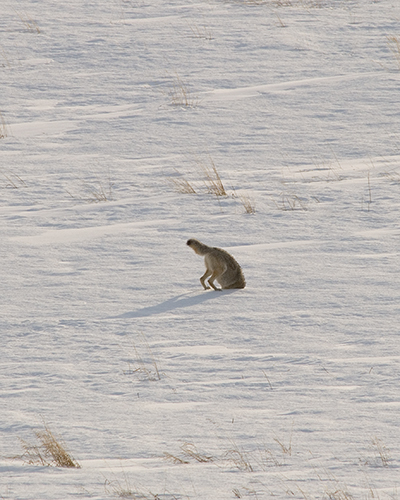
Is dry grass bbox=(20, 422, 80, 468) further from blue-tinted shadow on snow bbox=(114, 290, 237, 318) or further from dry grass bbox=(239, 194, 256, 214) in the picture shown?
dry grass bbox=(239, 194, 256, 214)

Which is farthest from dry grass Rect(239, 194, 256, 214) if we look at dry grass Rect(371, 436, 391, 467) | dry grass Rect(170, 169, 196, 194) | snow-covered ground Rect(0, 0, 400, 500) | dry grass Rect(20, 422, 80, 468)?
dry grass Rect(20, 422, 80, 468)

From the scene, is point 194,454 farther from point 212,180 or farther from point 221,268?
point 212,180

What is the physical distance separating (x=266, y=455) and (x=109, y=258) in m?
4.20

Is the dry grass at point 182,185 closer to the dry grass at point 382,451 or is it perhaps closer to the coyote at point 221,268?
the coyote at point 221,268

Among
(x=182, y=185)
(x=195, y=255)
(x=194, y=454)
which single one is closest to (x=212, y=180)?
(x=182, y=185)

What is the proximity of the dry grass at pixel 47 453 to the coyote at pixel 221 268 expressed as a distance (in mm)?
3129

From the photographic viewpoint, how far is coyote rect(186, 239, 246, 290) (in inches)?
268

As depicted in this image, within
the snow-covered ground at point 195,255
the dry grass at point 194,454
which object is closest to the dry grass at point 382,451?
the snow-covered ground at point 195,255

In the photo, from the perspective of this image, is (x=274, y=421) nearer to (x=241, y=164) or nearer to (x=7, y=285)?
(x=7, y=285)

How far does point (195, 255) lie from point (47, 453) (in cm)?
419

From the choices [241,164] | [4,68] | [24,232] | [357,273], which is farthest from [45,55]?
[357,273]

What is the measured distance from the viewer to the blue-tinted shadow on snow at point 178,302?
6234 mm

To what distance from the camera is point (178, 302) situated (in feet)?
21.4

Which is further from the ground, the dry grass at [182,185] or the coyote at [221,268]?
the coyote at [221,268]
